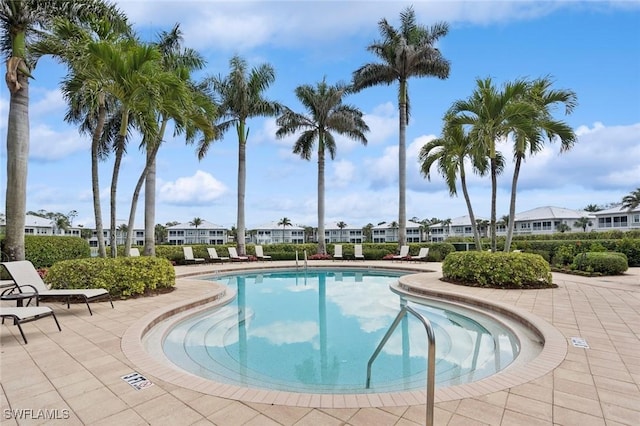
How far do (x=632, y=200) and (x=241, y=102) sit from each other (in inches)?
2134

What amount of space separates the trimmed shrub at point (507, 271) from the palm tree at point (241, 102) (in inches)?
510

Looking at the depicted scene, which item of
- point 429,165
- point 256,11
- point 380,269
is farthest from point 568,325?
point 380,269

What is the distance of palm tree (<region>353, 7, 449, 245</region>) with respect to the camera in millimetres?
18047

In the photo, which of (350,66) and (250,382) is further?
(350,66)

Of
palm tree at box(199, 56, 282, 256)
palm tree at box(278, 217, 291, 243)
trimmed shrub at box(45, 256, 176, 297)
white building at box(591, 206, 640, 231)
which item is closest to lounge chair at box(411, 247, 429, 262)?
palm tree at box(199, 56, 282, 256)

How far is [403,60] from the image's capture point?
59.4ft

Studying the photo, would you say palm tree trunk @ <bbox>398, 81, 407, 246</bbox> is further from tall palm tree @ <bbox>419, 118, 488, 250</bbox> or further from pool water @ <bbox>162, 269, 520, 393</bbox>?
pool water @ <bbox>162, 269, 520, 393</bbox>

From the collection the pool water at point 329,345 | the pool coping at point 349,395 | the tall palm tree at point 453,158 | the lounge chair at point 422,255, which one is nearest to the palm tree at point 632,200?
the lounge chair at point 422,255

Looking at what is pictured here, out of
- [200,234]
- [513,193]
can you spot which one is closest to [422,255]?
[513,193]

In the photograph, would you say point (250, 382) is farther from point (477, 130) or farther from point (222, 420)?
point (477, 130)

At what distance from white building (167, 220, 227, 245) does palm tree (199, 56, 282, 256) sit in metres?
55.8

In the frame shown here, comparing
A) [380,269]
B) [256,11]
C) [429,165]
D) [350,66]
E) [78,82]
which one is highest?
[350,66]

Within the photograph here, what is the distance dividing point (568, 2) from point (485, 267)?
715cm

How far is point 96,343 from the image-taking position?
4562mm
